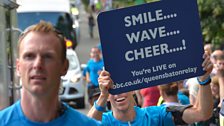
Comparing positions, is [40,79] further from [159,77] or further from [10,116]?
[159,77]

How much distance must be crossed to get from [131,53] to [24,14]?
721 inches

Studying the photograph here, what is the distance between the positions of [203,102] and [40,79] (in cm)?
213

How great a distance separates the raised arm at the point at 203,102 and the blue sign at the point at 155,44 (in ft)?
0.19

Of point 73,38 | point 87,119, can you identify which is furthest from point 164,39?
point 73,38

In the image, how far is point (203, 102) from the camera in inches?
207

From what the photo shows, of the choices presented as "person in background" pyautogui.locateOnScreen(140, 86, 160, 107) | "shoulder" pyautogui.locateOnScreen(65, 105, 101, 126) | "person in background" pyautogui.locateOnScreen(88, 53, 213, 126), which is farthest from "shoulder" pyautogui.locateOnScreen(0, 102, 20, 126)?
"person in background" pyautogui.locateOnScreen(140, 86, 160, 107)

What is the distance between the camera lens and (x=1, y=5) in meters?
7.45

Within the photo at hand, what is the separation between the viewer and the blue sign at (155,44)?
16.5 feet

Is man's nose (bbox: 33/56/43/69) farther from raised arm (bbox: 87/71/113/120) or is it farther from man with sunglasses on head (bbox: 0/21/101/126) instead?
raised arm (bbox: 87/71/113/120)

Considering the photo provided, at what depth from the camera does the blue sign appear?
502 centimetres

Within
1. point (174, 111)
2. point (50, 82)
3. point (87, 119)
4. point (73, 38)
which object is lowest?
point (73, 38)

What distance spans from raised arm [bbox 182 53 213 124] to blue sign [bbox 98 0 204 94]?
0.19 ft

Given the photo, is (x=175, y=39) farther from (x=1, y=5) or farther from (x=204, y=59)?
(x=1, y=5)

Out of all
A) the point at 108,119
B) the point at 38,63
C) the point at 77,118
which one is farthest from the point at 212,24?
the point at 38,63
